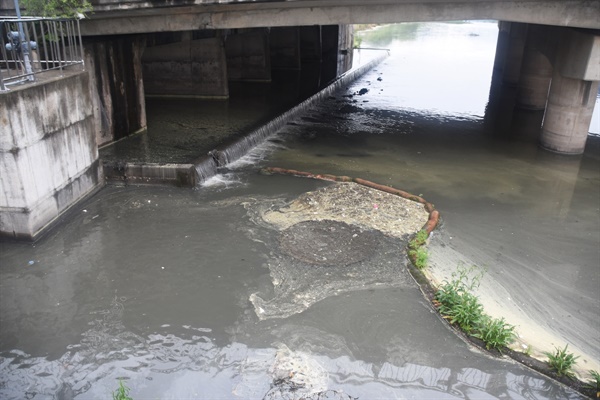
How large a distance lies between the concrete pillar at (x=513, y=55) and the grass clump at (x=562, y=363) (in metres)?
23.1

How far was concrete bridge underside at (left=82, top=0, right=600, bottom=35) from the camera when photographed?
1379 cm

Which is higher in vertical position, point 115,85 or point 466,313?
point 115,85

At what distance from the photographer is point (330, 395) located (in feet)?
22.0

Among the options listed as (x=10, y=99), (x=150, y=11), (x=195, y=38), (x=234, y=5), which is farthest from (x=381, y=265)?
(x=195, y=38)

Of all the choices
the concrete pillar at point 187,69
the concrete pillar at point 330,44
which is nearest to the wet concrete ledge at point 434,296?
the concrete pillar at point 187,69

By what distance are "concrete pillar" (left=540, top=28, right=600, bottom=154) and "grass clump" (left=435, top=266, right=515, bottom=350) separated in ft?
32.5

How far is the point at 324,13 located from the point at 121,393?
39.2 feet

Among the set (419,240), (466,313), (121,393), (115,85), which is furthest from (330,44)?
(121,393)

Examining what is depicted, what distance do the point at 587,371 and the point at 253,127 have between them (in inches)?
556

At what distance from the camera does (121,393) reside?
20.9 ft

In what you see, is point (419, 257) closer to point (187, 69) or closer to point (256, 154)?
point (256, 154)

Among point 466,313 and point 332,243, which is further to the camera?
point 332,243

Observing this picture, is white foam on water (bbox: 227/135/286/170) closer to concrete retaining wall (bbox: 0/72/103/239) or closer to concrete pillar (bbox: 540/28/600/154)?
concrete retaining wall (bbox: 0/72/103/239)

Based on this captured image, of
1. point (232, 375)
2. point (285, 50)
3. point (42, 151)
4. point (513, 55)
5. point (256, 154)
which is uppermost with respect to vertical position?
point (513, 55)
